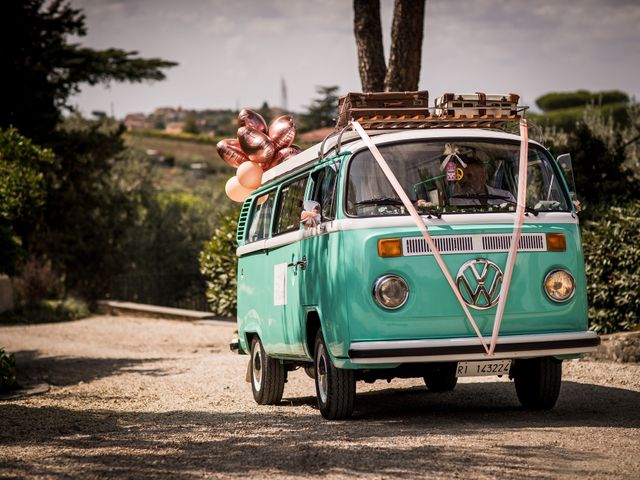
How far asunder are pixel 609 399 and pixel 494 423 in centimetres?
204

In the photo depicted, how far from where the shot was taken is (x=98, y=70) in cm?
3058

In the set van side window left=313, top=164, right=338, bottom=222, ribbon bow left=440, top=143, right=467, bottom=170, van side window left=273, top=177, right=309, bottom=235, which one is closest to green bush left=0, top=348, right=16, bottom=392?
van side window left=273, top=177, right=309, bottom=235

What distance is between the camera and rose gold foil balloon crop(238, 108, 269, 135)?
14469 millimetres

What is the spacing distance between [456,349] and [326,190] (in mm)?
1926

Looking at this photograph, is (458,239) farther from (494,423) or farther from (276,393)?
(276,393)

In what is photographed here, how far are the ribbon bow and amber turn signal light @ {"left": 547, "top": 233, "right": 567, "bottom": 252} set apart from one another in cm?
97

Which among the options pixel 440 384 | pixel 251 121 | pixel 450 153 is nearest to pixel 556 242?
pixel 450 153

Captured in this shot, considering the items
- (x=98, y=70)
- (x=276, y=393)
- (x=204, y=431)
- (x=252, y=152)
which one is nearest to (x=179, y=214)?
(x=98, y=70)

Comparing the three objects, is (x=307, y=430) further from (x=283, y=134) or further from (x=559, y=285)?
(x=283, y=134)

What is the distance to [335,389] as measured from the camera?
30.8ft

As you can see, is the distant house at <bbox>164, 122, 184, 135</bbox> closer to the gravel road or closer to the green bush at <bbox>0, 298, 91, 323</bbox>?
the green bush at <bbox>0, 298, 91, 323</bbox>

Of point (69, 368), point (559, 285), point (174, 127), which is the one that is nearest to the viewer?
point (559, 285)

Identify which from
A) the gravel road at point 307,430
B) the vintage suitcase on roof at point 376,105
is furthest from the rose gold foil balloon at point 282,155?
the vintage suitcase on roof at point 376,105

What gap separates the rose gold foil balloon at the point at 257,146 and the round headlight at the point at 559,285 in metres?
5.86
